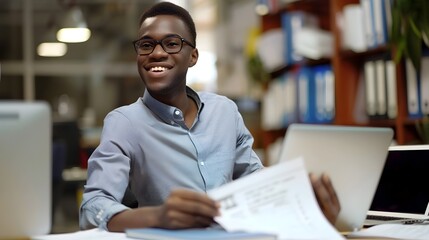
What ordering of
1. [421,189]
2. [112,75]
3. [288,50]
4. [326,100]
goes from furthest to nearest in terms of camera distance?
[112,75] < [288,50] < [326,100] < [421,189]

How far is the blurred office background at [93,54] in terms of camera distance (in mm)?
8211

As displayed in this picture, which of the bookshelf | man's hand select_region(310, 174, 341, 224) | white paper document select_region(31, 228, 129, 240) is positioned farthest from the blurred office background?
man's hand select_region(310, 174, 341, 224)

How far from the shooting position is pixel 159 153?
160cm

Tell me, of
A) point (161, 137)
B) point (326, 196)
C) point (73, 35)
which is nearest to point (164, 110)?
point (161, 137)

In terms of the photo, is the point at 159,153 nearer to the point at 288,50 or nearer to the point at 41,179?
the point at 41,179

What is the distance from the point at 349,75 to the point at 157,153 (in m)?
2.43

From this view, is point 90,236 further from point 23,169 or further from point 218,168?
point 218,168

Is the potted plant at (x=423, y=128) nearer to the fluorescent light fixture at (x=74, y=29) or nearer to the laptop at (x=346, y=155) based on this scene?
the laptop at (x=346, y=155)

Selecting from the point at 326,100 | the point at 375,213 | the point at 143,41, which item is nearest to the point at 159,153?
the point at 143,41

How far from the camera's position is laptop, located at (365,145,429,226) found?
1809 mm

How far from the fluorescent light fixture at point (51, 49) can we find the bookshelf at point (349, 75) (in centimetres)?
500

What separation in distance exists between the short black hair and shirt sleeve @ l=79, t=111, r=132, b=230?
0.83 ft

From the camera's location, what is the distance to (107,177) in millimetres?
1475

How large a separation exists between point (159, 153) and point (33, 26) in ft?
24.8
